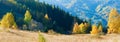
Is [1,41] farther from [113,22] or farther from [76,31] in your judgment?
[76,31]

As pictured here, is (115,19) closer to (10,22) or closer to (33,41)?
(10,22)

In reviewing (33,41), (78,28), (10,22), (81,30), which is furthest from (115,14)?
(33,41)

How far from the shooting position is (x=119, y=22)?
4862 inches

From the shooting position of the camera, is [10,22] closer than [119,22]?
No

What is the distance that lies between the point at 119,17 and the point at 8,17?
161 feet

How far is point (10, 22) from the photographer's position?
474 ft

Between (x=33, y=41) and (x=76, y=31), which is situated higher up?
(x=33, y=41)

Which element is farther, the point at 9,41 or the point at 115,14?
the point at 115,14

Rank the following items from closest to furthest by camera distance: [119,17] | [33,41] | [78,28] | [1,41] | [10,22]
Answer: [1,41] → [33,41] → [119,17] → [10,22] → [78,28]

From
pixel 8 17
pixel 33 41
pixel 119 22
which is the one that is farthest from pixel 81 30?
pixel 33 41

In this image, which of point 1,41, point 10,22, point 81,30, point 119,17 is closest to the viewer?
point 1,41

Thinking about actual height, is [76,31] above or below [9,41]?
below

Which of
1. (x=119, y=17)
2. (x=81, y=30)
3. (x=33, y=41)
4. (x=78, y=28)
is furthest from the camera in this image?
(x=78, y=28)

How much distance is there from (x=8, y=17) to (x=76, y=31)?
56.1 m
